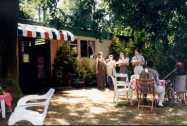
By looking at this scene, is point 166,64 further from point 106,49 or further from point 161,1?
point 106,49

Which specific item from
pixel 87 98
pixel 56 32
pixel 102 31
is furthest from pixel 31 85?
pixel 87 98

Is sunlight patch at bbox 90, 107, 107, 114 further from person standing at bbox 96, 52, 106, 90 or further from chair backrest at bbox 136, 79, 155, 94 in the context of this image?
person standing at bbox 96, 52, 106, 90

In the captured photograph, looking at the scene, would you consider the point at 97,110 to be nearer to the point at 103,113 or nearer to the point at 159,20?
the point at 103,113

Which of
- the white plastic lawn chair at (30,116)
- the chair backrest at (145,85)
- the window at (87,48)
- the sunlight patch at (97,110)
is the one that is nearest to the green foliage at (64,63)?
the window at (87,48)

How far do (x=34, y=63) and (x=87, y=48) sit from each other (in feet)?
14.6

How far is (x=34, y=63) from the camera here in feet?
71.4

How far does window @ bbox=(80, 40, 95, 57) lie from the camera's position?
25.0 metres

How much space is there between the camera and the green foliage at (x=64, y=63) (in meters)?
21.5

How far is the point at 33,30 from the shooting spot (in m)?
18.4

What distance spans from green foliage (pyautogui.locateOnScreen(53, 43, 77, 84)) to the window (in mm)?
3159

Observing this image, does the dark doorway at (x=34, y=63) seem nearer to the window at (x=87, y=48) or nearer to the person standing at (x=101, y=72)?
the person standing at (x=101, y=72)

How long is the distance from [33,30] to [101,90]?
12.1ft

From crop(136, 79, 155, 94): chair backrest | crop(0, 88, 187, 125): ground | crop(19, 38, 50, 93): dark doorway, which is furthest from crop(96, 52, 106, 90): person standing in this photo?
crop(136, 79, 155, 94): chair backrest

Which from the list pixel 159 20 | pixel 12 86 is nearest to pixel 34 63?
pixel 12 86
